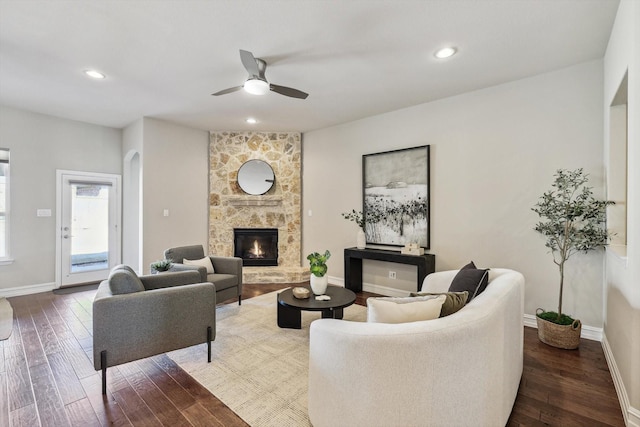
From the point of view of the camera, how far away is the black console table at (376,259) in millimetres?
3854

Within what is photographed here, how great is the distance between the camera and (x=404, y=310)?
1.64 m

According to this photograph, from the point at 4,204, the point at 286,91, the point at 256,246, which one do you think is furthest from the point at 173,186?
the point at 286,91

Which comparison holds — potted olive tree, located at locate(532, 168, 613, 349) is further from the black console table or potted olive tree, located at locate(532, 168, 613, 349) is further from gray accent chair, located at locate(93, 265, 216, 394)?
gray accent chair, located at locate(93, 265, 216, 394)

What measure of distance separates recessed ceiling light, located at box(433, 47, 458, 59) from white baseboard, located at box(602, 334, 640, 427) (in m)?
2.86

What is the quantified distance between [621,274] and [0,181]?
735 cm

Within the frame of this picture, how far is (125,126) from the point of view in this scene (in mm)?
5434

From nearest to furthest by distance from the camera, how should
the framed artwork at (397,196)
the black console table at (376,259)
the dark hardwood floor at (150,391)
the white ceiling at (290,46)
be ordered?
1. the dark hardwood floor at (150,391)
2. the white ceiling at (290,46)
3. the black console table at (376,259)
4. the framed artwork at (397,196)

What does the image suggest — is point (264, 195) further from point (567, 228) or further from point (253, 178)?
point (567, 228)

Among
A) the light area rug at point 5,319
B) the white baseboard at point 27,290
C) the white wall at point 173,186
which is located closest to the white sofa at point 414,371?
the light area rug at point 5,319

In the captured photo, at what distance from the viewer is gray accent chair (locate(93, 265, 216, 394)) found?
210cm

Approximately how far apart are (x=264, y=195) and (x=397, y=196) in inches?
97.7

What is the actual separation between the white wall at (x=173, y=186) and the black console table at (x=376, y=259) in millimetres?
2767

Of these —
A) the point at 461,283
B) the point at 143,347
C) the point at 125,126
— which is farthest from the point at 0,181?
the point at 461,283

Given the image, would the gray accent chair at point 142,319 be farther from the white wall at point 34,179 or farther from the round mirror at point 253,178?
the white wall at point 34,179
